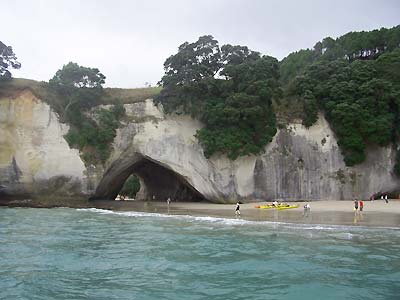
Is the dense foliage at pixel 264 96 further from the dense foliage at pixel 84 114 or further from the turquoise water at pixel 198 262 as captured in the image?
the turquoise water at pixel 198 262

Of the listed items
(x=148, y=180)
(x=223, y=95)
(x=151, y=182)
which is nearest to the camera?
(x=223, y=95)

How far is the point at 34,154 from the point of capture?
3944 centimetres

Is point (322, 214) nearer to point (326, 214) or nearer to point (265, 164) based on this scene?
point (326, 214)

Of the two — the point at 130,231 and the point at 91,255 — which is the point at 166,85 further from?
the point at 91,255

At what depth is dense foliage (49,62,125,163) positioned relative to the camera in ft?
131

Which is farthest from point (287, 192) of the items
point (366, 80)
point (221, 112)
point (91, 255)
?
point (91, 255)

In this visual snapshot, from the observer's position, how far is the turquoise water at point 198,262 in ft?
38.4

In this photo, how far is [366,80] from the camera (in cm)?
4200

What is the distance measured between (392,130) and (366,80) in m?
5.41

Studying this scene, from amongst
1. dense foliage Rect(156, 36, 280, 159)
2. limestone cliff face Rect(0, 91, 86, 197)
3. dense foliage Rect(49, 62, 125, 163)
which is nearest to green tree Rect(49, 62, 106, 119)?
dense foliage Rect(49, 62, 125, 163)

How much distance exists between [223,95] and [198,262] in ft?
87.7

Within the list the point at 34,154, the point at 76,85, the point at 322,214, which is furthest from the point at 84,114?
the point at 322,214

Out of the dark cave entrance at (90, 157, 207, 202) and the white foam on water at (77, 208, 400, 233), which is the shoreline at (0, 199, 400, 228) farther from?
the dark cave entrance at (90, 157, 207, 202)

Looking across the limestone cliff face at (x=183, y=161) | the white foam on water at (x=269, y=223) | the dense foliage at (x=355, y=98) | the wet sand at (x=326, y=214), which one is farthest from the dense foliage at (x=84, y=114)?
the dense foliage at (x=355, y=98)
